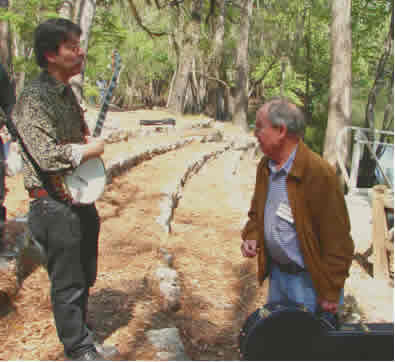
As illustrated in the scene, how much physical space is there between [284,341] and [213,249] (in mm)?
4186

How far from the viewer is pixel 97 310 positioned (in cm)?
339

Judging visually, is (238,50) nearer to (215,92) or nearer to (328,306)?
(215,92)

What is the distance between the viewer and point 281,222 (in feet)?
7.96

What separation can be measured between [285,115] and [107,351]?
1817 mm

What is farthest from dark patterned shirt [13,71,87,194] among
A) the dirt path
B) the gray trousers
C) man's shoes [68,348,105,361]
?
the dirt path

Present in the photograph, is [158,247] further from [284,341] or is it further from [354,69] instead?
[354,69]

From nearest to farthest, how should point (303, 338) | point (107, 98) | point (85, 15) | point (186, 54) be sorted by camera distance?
point (303, 338) → point (107, 98) → point (85, 15) → point (186, 54)

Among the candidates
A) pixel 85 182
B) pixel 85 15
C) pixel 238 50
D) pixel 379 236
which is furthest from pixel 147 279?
pixel 238 50

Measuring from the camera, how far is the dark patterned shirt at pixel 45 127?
230 centimetres

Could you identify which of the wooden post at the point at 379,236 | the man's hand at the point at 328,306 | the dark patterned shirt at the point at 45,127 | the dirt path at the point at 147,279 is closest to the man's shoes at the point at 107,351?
the dirt path at the point at 147,279

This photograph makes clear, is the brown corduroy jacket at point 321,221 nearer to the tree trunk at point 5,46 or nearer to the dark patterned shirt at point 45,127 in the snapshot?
the dark patterned shirt at point 45,127

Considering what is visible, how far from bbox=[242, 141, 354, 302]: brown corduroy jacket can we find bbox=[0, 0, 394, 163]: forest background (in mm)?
8091

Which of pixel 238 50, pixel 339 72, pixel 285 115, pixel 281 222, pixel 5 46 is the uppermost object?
pixel 238 50

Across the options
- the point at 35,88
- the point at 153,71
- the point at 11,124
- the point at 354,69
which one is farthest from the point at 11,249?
the point at 153,71
